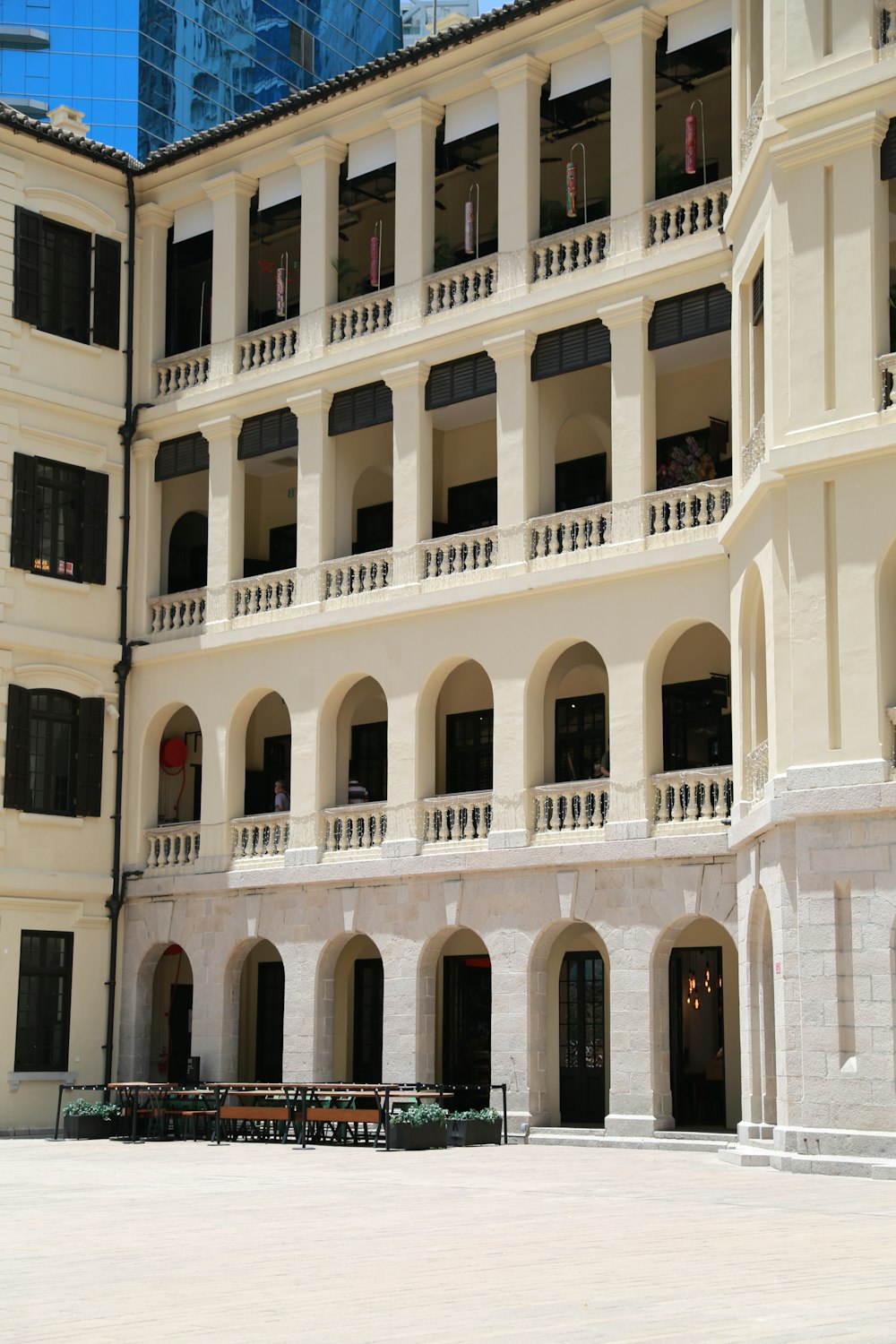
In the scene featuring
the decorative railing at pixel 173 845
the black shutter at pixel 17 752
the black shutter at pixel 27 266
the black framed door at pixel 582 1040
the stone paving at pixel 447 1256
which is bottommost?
the stone paving at pixel 447 1256

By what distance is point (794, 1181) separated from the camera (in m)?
18.4

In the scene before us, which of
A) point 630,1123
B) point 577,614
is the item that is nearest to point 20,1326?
point 630,1123

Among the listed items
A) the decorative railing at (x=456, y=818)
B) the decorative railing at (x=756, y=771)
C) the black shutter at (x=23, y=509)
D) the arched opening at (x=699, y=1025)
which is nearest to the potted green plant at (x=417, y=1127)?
the arched opening at (x=699, y=1025)

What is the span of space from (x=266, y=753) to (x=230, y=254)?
28.5 ft

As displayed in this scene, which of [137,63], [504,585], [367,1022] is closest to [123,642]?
[367,1022]

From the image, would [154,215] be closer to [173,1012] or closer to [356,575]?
[356,575]

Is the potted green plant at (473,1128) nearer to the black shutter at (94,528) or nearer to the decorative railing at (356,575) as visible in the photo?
the decorative railing at (356,575)

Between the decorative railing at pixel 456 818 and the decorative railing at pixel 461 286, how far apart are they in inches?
293

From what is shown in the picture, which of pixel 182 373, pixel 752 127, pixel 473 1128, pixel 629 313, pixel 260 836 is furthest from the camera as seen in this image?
pixel 182 373

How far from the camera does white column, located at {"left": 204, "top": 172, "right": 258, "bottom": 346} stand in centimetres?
3197

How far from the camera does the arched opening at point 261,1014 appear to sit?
107 ft

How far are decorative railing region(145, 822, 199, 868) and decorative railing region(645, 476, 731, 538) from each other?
9730 millimetres

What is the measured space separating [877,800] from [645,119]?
1153cm

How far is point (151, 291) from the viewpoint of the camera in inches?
1309
